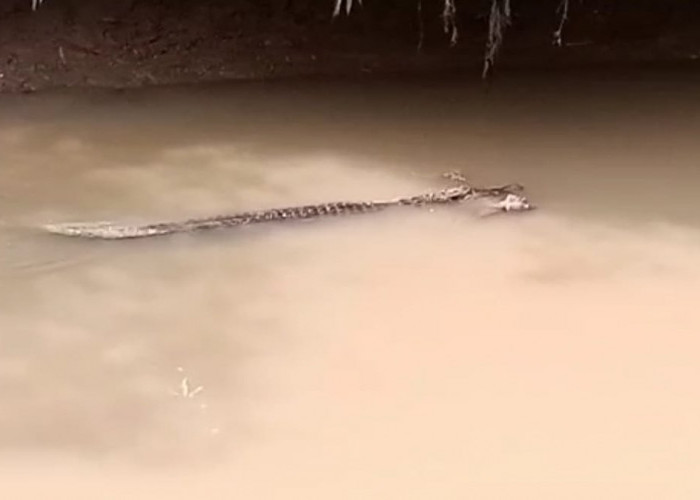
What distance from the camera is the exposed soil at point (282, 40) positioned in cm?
514

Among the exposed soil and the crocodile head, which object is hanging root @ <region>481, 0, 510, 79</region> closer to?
the exposed soil

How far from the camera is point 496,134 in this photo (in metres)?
4.68

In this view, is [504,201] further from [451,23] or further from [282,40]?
[282,40]

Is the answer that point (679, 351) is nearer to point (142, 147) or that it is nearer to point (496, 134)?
point (496, 134)

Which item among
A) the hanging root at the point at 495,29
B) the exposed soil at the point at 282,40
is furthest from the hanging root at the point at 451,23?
the hanging root at the point at 495,29

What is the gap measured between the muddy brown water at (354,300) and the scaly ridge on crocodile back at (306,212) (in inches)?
2.2

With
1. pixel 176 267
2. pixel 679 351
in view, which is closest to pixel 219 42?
pixel 176 267

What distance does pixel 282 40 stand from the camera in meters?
5.26

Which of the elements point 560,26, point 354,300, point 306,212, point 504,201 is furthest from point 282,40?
point 354,300

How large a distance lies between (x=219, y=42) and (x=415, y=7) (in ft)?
3.11

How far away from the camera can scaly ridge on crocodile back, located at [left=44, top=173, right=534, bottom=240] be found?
390 cm

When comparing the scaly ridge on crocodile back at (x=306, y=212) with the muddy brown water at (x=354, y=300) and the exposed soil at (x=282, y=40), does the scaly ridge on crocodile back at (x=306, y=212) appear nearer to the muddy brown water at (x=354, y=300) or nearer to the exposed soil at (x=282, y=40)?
the muddy brown water at (x=354, y=300)

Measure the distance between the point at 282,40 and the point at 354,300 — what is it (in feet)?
6.88

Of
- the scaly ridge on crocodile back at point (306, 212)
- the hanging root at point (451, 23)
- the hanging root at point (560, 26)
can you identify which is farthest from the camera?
the hanging root at point (560, 26)
